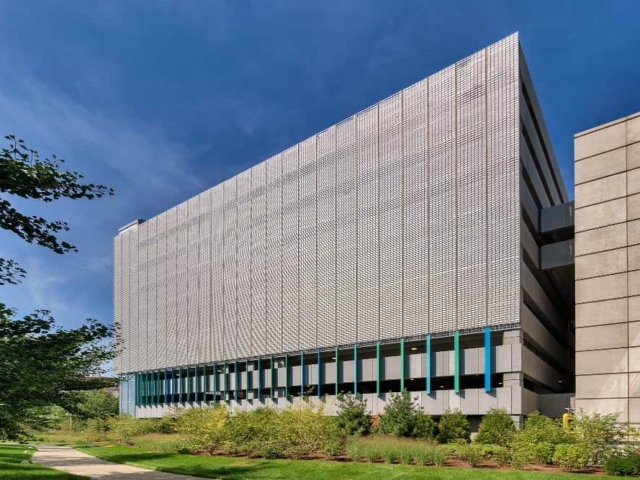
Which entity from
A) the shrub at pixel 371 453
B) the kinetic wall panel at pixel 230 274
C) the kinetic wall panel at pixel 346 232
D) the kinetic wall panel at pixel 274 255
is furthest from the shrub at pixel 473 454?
the kinetic wall panel at pixel 230 274

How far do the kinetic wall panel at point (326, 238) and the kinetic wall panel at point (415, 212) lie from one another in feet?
24.2

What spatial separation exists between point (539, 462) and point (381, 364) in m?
18.7

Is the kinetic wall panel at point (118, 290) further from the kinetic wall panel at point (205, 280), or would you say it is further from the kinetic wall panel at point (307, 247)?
the kinetic wall panel at point (307, 247)

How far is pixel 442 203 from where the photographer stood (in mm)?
37938

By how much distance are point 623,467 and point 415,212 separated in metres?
22.6

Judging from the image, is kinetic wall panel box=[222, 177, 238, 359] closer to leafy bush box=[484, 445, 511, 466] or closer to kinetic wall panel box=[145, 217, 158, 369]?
kinetic wall panel box=[145, 217, 158, 369]

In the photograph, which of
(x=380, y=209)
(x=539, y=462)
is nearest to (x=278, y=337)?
(x=380, y=209)

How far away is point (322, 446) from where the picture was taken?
2678 centimetres

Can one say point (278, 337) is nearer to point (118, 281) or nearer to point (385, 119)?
point (385, 119)

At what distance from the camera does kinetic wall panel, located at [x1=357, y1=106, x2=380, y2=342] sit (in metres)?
41.7

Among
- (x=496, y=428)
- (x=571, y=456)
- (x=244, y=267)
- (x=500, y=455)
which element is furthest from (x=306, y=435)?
(x=244, y=267)

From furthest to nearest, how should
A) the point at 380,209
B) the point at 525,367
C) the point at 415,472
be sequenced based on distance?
1. the point at 380,209
2. the point at 525,367
3. the point at 415,472

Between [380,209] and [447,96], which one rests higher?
[447,96]

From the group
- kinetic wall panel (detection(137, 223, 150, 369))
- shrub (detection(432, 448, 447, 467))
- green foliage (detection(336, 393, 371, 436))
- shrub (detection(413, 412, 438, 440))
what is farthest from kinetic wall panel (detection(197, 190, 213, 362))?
shrub (detection(432, 448, 447, 467))
